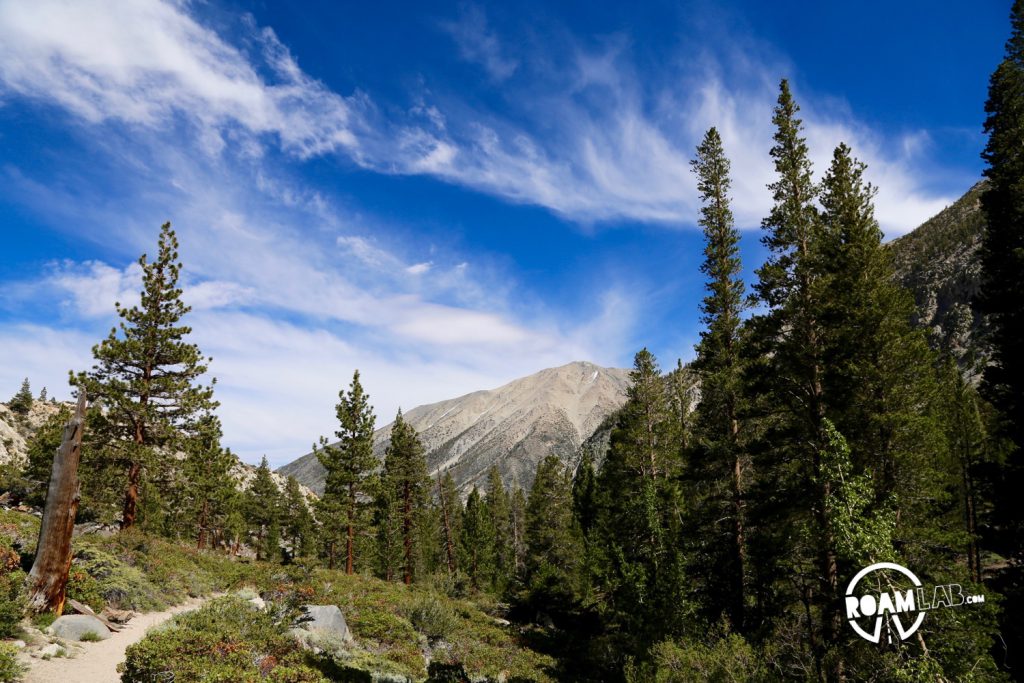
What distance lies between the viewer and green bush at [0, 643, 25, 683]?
753 centimetres

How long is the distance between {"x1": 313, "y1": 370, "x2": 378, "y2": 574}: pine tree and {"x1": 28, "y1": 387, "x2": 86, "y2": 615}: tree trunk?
61.6 ft

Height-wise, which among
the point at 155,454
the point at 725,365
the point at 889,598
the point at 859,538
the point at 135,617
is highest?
the point at 725,365

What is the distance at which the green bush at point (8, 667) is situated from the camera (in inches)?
296

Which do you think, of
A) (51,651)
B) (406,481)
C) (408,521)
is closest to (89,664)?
(51,651)

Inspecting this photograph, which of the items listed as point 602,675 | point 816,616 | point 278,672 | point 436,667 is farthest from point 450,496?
point 278,672

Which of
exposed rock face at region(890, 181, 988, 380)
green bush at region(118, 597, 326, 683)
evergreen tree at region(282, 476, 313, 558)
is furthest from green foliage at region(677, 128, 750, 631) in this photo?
exposed rock face at region(890, 181, 988, 380)

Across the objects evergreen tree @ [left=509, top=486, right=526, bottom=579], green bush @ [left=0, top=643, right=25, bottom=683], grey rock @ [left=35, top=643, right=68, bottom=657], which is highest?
green bush @ [left=0, top=643, right=25, bottom=683]

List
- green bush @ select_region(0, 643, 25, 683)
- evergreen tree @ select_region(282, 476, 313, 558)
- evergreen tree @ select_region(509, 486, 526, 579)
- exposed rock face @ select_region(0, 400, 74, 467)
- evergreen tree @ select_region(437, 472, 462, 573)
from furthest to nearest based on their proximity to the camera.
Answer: evergreen tree @ select_region(509, 486, 526, 579)
evergreen tree @ select_region(282, 476, 313, 558)
exposed rock face @ select_region(0, 400, 74, 467)
evergreen tree @ select_region(437, 472, 462, 573)
green bush @ select_region(0, 643, 25, 683)

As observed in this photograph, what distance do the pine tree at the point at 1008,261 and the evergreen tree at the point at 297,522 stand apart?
220 ft

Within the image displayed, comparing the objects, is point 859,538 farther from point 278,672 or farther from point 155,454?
point 155,454

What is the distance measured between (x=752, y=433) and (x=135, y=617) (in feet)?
77.5

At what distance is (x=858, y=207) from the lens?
17.2 meters

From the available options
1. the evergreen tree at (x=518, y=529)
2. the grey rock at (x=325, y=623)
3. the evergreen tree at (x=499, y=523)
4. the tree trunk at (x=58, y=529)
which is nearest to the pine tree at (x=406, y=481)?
the evergreen tree at (x=499, y=523)

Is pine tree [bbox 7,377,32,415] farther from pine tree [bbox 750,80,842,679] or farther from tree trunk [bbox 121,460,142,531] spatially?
pine tree [bbox 750,80,842,679]
